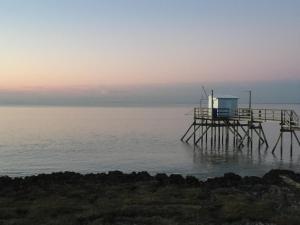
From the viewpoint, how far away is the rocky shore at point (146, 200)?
16750 millimetres

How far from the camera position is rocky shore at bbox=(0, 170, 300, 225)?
55.0ft

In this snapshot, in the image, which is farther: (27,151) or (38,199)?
(27,151)

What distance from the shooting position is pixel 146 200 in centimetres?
1978

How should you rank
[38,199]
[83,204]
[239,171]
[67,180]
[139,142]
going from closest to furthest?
[83,204], [38,199], [67,180], [239,171], [139,142]

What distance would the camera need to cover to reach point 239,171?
39.3 m

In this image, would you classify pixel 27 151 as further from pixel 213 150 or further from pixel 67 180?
pixel 67 180

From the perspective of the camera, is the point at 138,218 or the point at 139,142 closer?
the point at 138,218

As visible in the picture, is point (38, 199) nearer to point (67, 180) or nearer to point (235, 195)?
point (67, 180)

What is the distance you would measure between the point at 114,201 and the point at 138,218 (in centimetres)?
300

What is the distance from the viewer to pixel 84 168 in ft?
136

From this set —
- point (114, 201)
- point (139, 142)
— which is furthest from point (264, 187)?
point (139, 142)

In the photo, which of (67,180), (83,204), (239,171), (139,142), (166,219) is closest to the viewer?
(166,219)

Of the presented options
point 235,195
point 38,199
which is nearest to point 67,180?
point 38,199

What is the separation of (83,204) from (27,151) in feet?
118
